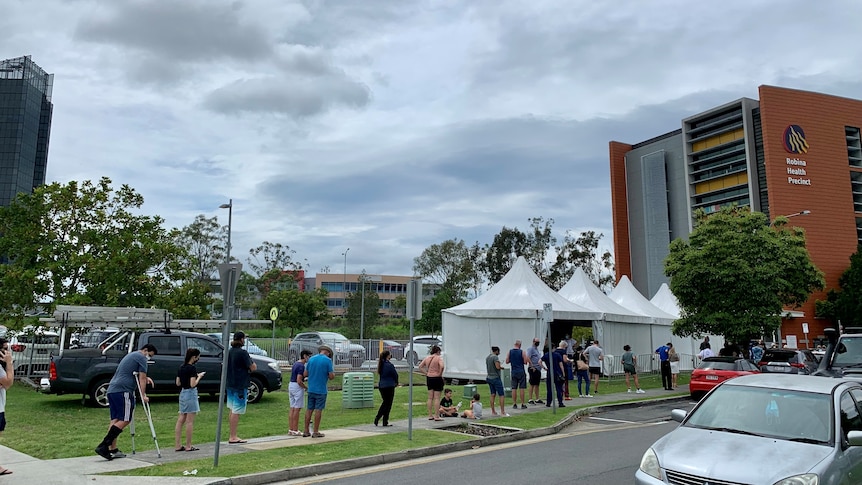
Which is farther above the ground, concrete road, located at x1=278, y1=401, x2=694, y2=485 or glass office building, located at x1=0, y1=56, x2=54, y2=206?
glass office building, located at x1=0, y1=56, x2=54, y2=206

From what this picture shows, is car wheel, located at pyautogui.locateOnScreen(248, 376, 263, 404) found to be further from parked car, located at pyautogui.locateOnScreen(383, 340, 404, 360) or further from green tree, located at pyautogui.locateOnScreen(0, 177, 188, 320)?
parked car, located at pyautogui.locateOnScreen(383, 340, 404, 360)

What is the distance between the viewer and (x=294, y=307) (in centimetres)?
4928

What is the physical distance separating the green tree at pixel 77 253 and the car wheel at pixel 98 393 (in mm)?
7028

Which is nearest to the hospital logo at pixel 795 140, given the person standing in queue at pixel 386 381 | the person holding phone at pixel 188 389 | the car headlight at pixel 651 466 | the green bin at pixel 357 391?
the green bin at pixel 357 391

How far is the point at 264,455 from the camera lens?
9648 mm

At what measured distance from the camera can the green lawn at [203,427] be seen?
9.70 meters

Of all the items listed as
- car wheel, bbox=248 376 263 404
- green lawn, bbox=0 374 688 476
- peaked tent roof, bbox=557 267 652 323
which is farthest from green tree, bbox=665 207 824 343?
car wheel, bbox=248 376 263 404

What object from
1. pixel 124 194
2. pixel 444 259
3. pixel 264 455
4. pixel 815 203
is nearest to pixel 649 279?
pixel 815 203

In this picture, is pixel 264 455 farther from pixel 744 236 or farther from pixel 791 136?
pixel 791 136

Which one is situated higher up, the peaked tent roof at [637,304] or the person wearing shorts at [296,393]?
the peaked tent roof at [637,304]

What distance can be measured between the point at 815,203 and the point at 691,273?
42914 millimetres

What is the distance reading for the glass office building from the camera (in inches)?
4414

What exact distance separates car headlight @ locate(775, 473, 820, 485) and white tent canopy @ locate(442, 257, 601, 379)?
18.9 m

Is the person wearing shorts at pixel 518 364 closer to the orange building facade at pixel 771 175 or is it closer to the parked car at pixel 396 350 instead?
the parked car at pixel 396 350
